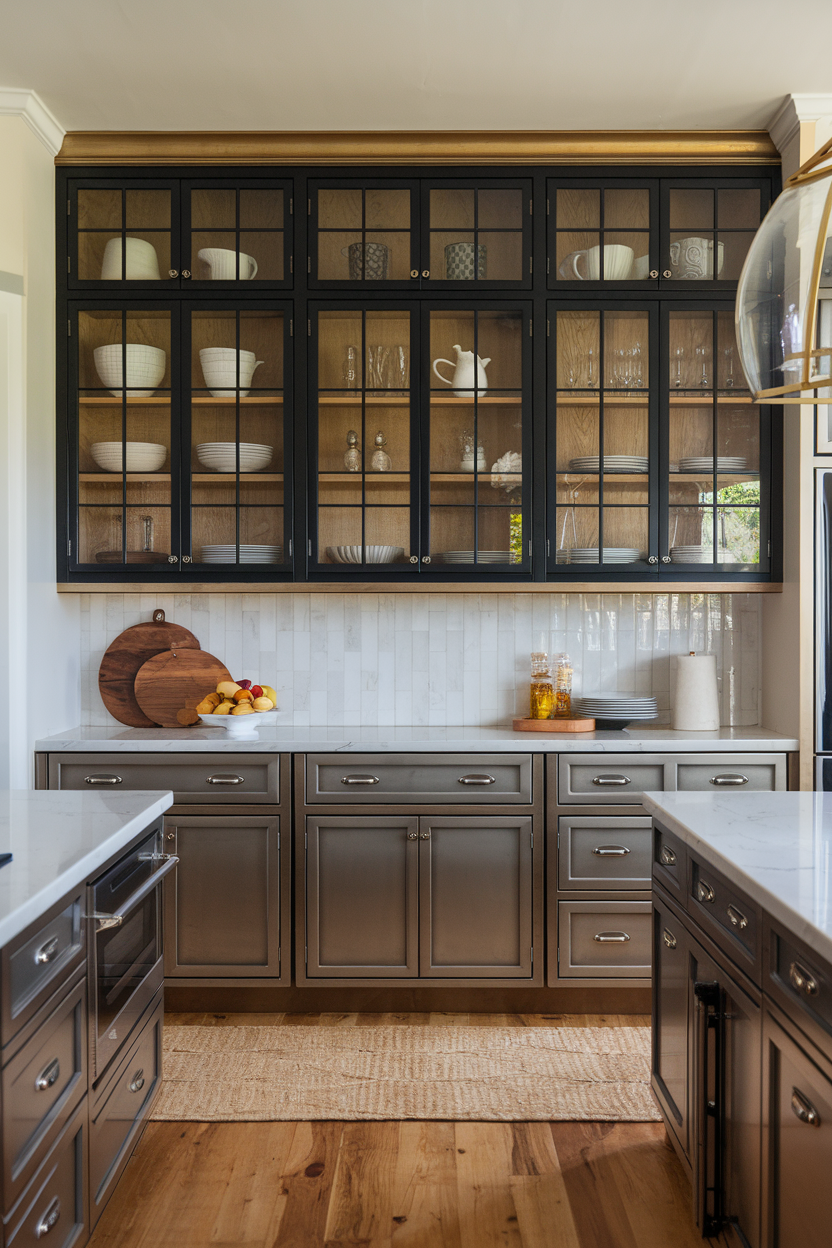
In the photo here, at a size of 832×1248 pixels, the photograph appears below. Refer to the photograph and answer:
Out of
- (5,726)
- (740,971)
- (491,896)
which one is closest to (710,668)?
(491,896)

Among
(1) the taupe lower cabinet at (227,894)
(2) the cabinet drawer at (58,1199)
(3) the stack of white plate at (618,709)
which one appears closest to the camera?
(2) the cabinet drawer at (58,1199)

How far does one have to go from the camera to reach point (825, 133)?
2982mm

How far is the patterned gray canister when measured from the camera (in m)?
3.21

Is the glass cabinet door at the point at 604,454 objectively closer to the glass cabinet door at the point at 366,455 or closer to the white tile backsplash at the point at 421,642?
the white tile backsplash at the point at 421,642

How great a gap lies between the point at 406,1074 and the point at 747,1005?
4.63ft

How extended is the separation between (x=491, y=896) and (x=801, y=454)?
1.85 metres

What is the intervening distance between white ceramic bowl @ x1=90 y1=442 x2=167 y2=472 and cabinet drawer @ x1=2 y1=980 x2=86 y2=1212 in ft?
6.60

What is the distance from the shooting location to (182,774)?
3.06 metres

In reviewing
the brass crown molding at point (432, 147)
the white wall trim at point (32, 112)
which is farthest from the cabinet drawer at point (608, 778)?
the white wall trim at point (32, 112)

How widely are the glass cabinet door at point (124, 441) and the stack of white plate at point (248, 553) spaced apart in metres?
0.15

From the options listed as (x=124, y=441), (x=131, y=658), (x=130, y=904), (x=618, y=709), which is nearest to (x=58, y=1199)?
(x=130, y=904)

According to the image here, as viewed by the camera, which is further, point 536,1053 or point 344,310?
point 344,310

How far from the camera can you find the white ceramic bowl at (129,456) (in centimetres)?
323

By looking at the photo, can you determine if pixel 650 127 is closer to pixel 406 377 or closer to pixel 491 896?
pixel 406 377
